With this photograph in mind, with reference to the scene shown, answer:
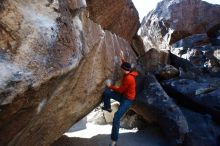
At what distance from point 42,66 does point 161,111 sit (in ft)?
21.2

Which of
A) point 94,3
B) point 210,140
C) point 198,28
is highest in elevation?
point 198,28

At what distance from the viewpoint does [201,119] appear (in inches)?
468

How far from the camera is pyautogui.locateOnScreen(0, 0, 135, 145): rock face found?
562cm

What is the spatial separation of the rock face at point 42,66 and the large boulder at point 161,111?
3.46 metres

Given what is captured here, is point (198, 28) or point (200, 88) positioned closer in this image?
point (200, 88)

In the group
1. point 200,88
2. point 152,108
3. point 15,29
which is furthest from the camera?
point 200,88

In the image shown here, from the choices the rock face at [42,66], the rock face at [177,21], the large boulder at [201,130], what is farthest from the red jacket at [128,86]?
the rock face at [177,21]

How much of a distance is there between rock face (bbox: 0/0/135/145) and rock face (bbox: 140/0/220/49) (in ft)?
52.9

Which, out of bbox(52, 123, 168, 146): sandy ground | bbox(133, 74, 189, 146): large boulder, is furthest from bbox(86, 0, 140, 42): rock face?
bbox(52, 123, 168, 146): sandy ground

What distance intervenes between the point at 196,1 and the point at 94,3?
56.1ft

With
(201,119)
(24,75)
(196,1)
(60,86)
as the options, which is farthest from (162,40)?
(24,75)

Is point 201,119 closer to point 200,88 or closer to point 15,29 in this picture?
point 200,88

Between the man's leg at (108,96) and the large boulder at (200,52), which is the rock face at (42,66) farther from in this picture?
the large boulder at (200,52)

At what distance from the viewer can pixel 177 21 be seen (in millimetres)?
24609
